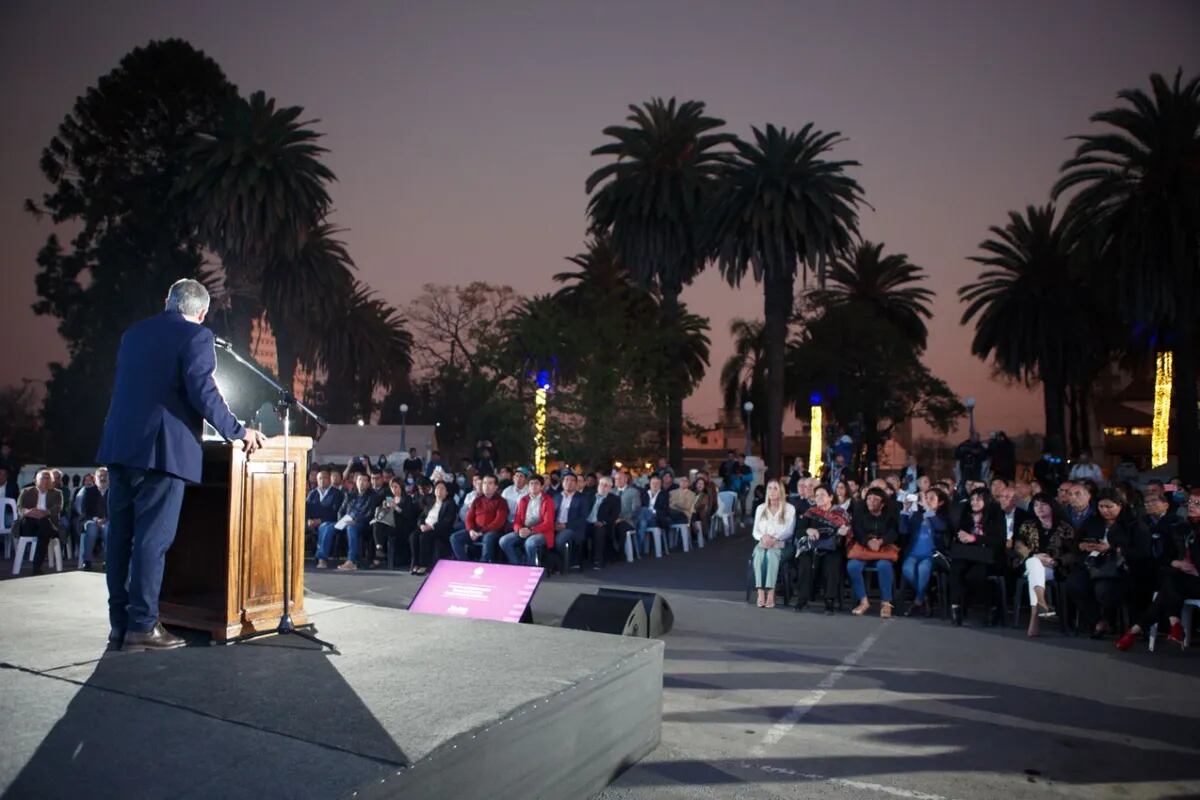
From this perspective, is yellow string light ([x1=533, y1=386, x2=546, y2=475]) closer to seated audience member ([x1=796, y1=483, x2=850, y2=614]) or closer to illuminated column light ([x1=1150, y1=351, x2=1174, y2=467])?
seated audience member ([x1=796, y1=483, x2=850, y2=614])

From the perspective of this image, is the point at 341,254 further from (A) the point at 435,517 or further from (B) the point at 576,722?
(B) the point at 576,722

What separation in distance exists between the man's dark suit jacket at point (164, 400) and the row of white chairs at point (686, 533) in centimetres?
1041

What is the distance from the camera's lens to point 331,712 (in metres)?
3.10

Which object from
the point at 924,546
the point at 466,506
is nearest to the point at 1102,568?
the point at 924,546

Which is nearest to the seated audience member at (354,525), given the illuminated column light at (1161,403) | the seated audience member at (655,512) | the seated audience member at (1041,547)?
the seated audience member at (655,512)

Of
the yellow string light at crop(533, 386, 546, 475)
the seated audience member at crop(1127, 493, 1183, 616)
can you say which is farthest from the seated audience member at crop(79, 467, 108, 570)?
the yellow string light at crop(533, 386, 546, 475)

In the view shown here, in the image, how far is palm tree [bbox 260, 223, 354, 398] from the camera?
31312 mm

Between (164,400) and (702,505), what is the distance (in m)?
13.2

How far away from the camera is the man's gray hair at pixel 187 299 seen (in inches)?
159

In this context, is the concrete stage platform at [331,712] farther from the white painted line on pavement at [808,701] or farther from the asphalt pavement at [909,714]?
the white painted line on pavement at [808,701]

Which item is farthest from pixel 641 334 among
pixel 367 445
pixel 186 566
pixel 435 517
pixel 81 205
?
pixel 186 566

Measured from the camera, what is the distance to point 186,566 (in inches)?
181

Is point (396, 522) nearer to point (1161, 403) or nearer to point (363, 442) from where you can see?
point (363, 442)

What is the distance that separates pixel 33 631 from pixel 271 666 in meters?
1.48
